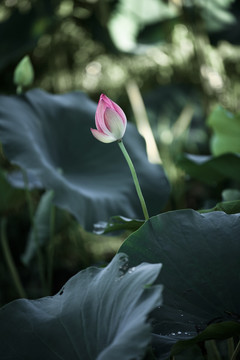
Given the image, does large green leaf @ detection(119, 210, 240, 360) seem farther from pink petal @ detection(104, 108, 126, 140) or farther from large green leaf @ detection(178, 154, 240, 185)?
large green leaf @ detection(178, 154, 240, 185)

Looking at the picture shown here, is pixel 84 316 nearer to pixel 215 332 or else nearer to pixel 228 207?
pixel 215 332

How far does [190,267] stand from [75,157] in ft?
2.39

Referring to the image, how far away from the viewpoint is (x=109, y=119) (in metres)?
0.71

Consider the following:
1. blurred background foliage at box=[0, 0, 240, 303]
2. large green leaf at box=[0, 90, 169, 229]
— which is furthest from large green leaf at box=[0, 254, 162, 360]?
blurred background foliage at box=[0, 0, 240, 303]

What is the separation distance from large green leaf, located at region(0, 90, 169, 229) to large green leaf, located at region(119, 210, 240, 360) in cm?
41

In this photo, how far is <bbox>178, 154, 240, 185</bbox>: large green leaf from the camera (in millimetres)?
1170

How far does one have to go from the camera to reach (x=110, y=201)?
115 cm

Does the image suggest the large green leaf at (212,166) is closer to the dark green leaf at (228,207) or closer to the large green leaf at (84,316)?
the dark green leaf at (228,207)

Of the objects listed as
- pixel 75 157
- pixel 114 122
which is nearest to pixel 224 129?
pixel 75 157

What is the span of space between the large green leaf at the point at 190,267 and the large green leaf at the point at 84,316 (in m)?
0.07

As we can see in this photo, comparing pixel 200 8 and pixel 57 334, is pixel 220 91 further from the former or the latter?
pixel 57 334

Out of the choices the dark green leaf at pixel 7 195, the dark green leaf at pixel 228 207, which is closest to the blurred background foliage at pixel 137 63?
the dark green leaf at pixel 7 195

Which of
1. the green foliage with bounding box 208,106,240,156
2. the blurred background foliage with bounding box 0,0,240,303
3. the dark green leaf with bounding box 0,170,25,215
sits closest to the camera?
the green foliage with bounding box 208,106,240,156

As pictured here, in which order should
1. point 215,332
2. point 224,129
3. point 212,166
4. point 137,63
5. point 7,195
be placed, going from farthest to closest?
point 137,63 → point 7,195 → point 224,129 → point 212,166 → point 215,332
